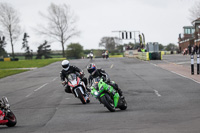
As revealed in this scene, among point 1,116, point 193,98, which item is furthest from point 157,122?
point 193,98

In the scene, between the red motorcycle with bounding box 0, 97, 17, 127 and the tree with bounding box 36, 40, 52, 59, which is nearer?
the red motorcycle with bounding box 0, 97, 17, 127

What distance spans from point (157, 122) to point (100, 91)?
269 cm

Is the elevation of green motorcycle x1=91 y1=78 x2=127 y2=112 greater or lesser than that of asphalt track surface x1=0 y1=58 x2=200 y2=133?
greater

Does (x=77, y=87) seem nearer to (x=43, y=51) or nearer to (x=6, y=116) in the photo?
(x=6, y=116)

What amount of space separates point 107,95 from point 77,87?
2702 mm

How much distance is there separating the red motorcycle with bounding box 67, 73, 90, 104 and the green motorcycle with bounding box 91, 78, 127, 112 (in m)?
2.12

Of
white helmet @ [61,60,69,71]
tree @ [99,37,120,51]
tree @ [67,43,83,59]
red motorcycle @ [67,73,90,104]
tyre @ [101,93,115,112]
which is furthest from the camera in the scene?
tree @ [99,37,120,51]

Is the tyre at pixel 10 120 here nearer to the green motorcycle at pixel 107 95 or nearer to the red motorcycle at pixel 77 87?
the green motorcycle at pixel 107 95

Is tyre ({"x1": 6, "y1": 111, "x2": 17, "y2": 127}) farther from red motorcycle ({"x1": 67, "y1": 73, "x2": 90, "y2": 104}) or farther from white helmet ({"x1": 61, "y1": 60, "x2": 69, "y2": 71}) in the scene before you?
white helmet ({"x1": 61, "y1": 60, "x2": 69, "y2": 71})

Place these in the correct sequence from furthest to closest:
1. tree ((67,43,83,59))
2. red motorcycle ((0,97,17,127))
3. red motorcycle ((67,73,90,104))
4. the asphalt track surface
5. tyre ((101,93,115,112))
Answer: tree ((67,43,83,59)), red motorcycle ((67,73,90,104)), tyre ((101,93,115,112)), red motorcycle ((0,97,17,127)), the asphalt track surface

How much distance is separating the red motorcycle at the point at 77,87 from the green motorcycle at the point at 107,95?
2121 mm

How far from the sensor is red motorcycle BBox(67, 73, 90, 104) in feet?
42.9

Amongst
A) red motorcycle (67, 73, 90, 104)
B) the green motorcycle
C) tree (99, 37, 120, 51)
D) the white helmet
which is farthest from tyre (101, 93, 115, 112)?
tree (99, 37, 120, 51)

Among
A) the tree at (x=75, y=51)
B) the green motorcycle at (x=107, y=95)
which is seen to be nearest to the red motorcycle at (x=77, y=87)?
the green motorcycle at (x=107, y=95)
